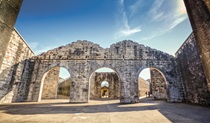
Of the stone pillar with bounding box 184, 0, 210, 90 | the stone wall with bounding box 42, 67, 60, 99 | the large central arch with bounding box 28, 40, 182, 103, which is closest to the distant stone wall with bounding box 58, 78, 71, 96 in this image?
the stone wall with bounding box 42, 67, 60, 99

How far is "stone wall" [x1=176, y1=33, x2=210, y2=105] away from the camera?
7312 mm

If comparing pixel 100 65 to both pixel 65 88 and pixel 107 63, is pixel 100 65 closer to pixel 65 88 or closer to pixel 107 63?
pixel 107 63

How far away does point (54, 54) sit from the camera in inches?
420

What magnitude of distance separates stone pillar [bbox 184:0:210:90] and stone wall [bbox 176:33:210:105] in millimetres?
7492

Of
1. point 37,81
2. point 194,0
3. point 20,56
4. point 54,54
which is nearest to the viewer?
point 194,0

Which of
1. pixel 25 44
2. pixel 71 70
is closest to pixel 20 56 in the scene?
pixel 25 44

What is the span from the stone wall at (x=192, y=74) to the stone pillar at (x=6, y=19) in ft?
32.1

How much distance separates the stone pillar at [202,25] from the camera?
154 cm

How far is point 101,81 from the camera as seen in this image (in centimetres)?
1869

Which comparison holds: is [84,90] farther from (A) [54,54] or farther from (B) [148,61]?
(B) [148,61]

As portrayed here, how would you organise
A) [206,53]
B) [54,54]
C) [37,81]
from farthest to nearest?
1. [54,54]
2. [37,81]
3. [206,53]

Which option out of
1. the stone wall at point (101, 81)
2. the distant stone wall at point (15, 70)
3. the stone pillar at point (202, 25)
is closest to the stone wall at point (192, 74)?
the stone pillar at point (202, 25)

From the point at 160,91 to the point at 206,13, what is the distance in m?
14.3

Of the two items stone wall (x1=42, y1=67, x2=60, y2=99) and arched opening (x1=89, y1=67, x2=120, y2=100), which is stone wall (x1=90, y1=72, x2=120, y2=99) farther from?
stone wall (x1=42, y1=67, x2=60, y2=99)
